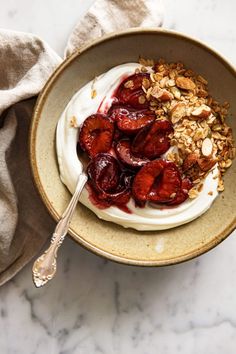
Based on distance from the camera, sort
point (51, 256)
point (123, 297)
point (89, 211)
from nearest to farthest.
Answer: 1. point (51, 256)
2. point (89, 211)
3. point (123, 297)

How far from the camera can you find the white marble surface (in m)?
1.50

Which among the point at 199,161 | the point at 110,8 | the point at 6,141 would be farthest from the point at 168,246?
the point at 110,8

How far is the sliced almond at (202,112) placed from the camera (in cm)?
133

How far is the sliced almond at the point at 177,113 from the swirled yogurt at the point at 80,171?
0.15 meters

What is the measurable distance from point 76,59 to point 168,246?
1.69ft

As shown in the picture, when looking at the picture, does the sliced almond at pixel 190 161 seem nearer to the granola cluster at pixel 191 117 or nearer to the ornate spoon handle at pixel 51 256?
the granola cluster at pixel 191 117

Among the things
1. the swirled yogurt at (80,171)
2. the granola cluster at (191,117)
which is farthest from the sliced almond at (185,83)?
the swirled yogurt at (80,171)

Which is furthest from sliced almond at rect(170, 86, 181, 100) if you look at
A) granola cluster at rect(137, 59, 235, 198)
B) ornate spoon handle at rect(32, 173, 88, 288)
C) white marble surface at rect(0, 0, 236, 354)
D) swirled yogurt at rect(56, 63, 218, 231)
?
ornate spoon handle at rect(32, 173, 88, 288)

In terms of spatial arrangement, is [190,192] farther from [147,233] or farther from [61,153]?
[61,153]

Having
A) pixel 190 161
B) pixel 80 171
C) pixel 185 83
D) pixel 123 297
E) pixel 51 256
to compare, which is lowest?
pixel 123 297

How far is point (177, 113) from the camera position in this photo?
1.33 meters

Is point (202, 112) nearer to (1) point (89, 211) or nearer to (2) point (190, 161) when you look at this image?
(2) point (190, 161)

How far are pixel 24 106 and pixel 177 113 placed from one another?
392 mm

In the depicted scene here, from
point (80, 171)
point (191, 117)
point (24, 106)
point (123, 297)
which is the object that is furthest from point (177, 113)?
point (123, 297)
